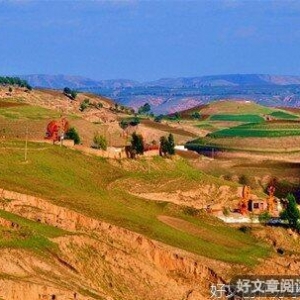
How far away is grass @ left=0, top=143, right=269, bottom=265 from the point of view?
5247 cm

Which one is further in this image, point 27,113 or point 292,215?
point 27,113

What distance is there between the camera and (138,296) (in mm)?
44500

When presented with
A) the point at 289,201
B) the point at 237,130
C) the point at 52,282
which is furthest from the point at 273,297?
the point at 237,130

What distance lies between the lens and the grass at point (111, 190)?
52.5m

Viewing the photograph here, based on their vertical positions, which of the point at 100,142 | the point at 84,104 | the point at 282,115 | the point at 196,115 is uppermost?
the point at 84,104

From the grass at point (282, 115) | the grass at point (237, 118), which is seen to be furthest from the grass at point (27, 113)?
the grass at point (282, 115)

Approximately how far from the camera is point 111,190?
62219 mm

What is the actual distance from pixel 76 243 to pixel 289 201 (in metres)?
24.7

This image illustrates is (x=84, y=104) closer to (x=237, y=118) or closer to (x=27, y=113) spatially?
(x=237, y=118)

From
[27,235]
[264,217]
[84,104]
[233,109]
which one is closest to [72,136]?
[264,217]

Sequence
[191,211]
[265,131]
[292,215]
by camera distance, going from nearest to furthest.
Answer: [191,211] < [292,215] < [265,131]

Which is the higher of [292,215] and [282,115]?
[282,115]

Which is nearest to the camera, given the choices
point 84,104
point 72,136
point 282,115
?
point 72,136

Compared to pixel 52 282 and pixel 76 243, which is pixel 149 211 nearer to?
pixel 76 243
